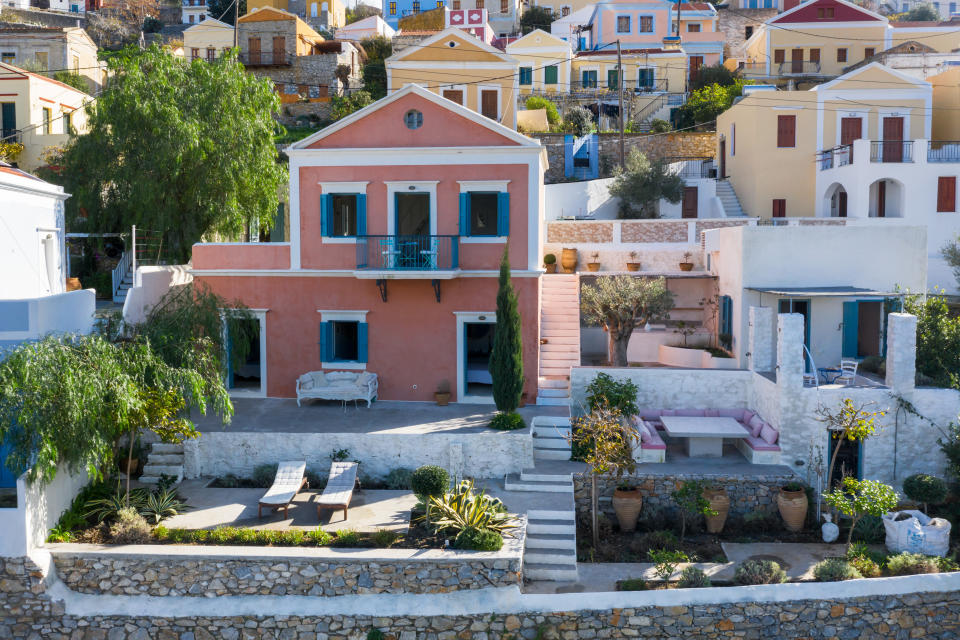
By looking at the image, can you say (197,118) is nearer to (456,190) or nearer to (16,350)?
(456,190)

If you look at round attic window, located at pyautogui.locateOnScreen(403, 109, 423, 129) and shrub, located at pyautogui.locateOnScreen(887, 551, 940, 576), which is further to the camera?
round attic window, located at pyautogui.locateOnScreen(403, 109, 423, 129)

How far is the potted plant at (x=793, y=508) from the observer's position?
1514cm

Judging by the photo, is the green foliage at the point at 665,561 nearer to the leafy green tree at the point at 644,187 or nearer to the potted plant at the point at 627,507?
→ the potted plant at the point at 627,507

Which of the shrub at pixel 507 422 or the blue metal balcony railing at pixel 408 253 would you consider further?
the blue metal balcony railing at pixel 408 253

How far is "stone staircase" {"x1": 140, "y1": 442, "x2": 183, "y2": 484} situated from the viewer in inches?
651

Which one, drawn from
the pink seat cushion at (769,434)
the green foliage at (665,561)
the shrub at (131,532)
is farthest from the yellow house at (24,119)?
the green foliage at (665,561)

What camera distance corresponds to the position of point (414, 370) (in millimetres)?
19797

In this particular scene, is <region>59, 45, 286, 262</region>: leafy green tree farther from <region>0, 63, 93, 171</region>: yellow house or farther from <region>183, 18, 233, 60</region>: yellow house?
<region>183, 18, 233, 60</region>: yellow house

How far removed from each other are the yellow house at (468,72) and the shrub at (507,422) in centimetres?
1473

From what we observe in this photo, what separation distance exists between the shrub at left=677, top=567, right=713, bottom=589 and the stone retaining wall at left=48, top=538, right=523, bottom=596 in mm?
2703

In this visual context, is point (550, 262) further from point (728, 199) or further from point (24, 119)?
point (24, 119)

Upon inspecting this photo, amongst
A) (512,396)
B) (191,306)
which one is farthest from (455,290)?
(191,306)

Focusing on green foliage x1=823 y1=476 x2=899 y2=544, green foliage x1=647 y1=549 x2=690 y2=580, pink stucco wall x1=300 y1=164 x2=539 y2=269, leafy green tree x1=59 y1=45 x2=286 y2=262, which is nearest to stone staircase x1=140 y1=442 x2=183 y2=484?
pink stucco wall x1=300 y1=164 x2=539 y2=269

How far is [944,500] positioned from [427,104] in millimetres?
13936
